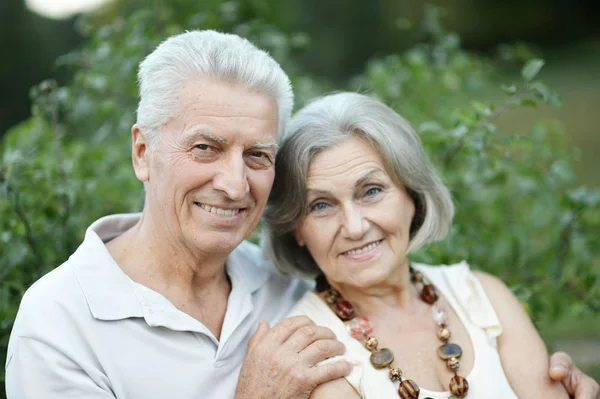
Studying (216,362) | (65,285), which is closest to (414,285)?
(216,362)

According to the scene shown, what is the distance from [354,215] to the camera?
2.50 metres

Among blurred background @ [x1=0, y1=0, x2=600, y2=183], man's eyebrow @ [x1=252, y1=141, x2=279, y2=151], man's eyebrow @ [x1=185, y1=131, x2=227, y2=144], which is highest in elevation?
man's eyebrow @ [x1=185, y1=131, x2=227, y2=144]

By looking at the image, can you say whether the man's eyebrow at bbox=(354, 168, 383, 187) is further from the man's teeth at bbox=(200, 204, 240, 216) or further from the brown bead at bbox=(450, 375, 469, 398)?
the brown bead at bbox=(450, 375, 469, 398)

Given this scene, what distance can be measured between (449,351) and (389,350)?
9.6 inches

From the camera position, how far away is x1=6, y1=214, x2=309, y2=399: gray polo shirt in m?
2.02

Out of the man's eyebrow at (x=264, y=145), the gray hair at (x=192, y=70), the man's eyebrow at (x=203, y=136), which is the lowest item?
the man's eyebrow at (x=264, y=145)

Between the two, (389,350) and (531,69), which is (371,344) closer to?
(389,350)

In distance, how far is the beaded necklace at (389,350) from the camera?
2416 millimetres

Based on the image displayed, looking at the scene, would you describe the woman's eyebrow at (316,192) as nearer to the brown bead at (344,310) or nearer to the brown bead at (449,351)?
the brown bead at (344,310)

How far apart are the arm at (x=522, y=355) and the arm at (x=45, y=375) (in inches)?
60.0

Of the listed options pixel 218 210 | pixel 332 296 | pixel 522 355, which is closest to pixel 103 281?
pixel 218 210

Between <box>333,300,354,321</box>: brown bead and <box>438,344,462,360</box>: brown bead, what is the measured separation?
371mm

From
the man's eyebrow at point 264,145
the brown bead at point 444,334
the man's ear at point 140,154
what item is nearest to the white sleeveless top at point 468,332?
the brown bead at point 444,334

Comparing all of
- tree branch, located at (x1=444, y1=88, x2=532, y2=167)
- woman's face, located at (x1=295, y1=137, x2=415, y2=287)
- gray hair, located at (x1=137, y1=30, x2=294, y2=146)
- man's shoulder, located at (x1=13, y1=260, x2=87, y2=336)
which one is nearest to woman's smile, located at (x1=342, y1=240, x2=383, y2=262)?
woman's face, located at (x1=295, y1=137, x2=415, y2=287)
